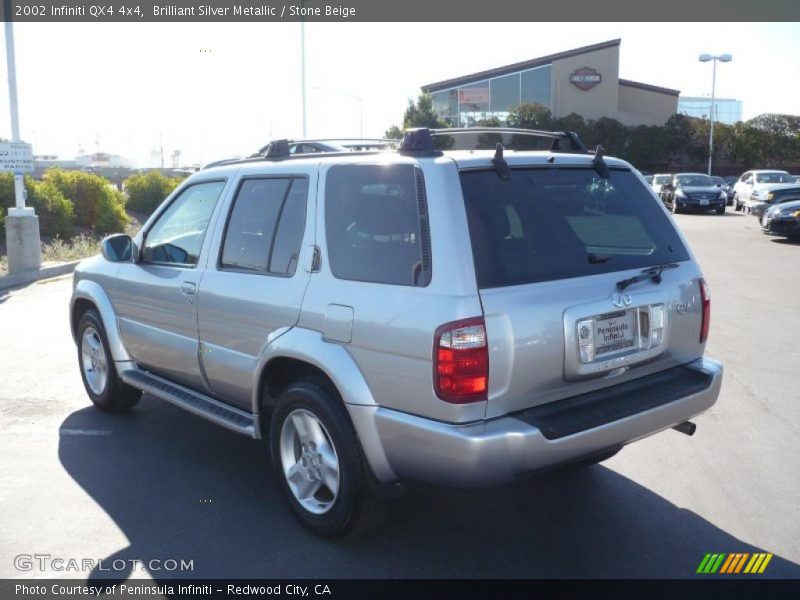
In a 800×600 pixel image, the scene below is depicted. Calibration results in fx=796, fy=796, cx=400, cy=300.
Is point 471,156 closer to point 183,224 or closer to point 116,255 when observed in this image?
point 183,224

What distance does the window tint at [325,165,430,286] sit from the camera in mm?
3717

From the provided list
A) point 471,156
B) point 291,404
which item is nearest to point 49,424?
point 291,404

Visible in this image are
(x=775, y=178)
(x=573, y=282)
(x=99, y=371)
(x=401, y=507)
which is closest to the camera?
(x=573, y=282)

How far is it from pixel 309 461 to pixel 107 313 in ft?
8.51

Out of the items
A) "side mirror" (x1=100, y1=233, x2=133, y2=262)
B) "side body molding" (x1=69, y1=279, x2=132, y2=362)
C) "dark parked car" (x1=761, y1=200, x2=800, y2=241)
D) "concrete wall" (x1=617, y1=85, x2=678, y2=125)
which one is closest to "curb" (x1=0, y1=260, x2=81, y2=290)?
"side body molding" (x1=69, y1=279, x2=132, y2=362)

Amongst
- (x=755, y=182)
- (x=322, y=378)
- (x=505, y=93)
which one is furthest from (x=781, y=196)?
(x=505, y=93)

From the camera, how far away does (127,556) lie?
3982 millimetres

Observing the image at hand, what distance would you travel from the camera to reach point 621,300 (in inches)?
153

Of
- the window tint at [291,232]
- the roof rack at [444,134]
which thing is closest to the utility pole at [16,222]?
the window tint at [291,232]

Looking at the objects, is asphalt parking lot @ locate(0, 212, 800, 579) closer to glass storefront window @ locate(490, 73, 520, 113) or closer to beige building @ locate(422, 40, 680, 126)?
beige building @ locate(422, 40, 680, 126)

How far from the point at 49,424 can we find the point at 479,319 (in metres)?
4.12

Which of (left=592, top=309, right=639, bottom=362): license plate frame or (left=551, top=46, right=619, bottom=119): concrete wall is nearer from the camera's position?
(left=592, top=309, right=639, bottom=362): license plate frame

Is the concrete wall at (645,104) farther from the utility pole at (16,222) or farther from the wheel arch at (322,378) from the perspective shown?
the wheel arch at (322,378)

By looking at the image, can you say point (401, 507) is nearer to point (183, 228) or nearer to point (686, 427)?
point (686, 427)
